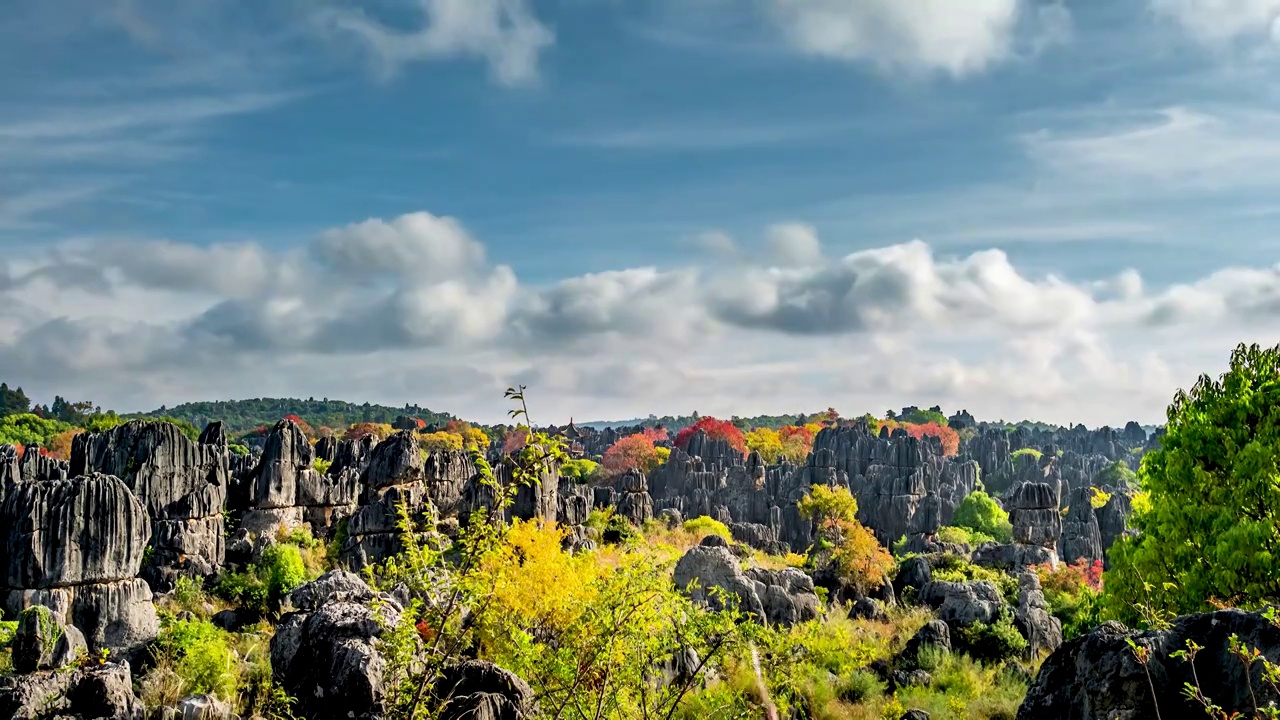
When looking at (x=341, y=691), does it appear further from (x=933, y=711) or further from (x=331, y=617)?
(x=933, y=711)

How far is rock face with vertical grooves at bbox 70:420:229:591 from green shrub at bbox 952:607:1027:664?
95.0 feet

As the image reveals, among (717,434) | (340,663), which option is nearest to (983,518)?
(717,434)

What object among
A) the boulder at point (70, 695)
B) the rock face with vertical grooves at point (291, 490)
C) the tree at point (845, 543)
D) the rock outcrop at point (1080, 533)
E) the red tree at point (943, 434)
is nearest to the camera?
the boulder at point (70, 695)

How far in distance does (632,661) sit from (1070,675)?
6072 mm

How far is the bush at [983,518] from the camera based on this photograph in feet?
224

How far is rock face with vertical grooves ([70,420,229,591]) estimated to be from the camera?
37.6 metres

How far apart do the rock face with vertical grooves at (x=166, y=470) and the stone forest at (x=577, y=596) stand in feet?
0.49

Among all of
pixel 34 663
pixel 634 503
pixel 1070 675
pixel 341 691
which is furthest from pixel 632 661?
pixel 634 503

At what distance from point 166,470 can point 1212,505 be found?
1711 inches

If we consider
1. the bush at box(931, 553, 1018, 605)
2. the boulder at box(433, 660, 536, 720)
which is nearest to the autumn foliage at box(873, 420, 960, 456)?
the bush at box(931, 553, 1018, 605)

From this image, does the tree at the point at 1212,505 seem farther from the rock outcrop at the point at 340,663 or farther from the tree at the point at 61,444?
the tree at the point at 61,444

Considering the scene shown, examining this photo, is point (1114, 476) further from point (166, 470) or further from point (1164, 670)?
point (1164, 670)

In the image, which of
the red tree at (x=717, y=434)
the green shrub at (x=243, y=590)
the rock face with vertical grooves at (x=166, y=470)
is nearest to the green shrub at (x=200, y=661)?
the green shrub at (x=243, y=590)

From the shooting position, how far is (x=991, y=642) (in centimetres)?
2608
